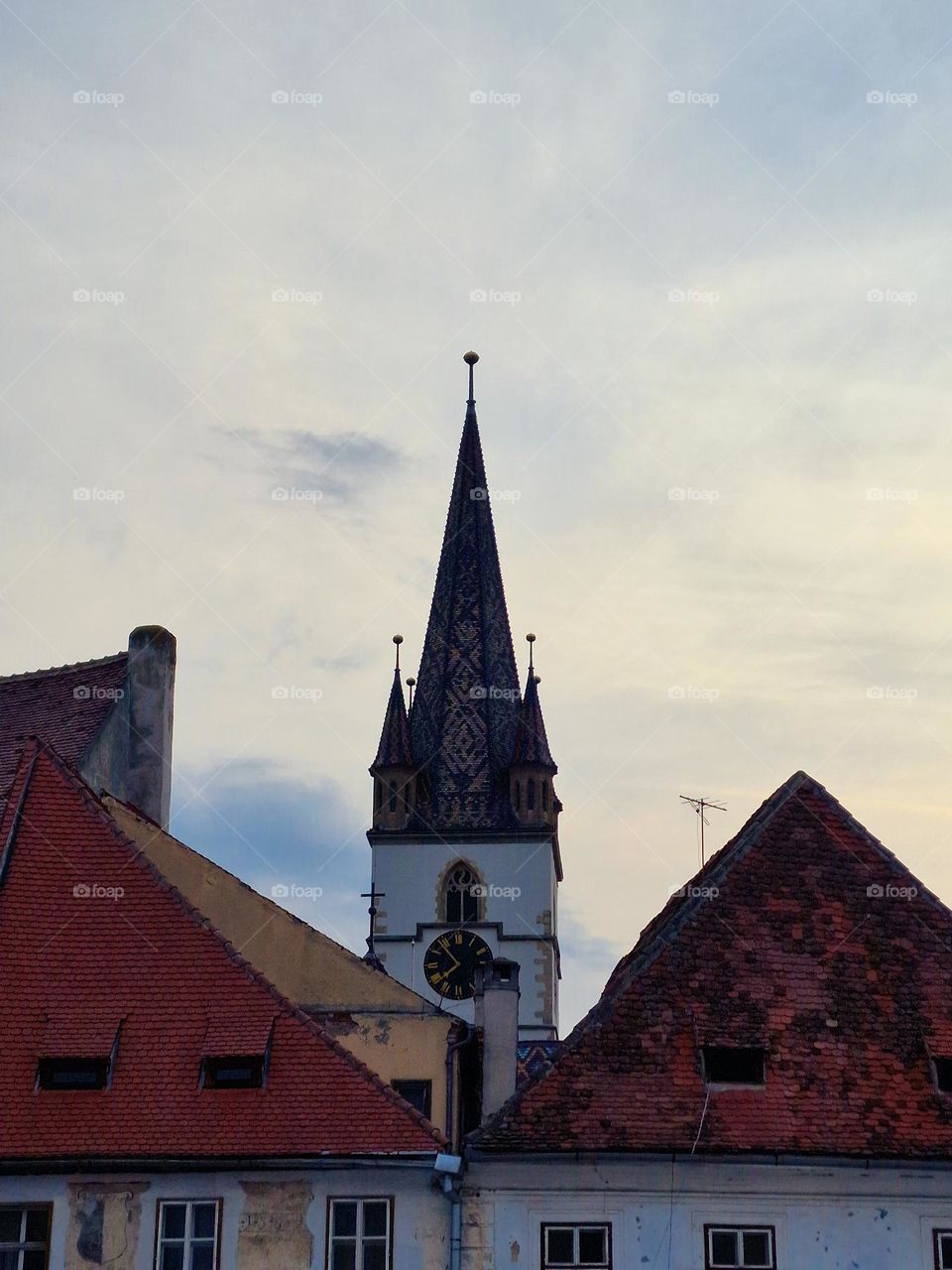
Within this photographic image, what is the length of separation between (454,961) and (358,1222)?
158 ft

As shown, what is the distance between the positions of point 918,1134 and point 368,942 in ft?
159

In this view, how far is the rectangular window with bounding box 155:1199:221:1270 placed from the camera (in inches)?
925

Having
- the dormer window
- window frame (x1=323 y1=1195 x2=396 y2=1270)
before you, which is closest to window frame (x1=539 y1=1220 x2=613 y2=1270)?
window frame (x1=323 y1=1195 x2=396 y2=1270)

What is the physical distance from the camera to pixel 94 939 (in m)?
25.7

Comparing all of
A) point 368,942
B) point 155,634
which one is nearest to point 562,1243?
point 155,634

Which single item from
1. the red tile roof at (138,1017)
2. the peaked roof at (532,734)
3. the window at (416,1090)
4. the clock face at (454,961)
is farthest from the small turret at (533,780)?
the red tile roof at (138,1017)

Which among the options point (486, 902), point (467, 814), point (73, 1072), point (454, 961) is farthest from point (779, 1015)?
point (467, 814)

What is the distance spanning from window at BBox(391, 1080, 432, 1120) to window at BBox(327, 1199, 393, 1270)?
509 cm

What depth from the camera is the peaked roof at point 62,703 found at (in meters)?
30.3

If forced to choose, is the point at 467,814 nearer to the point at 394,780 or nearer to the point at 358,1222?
the point at 394,780

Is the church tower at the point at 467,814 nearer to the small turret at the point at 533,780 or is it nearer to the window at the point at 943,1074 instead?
the small turret at the point at 533,780

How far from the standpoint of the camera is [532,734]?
75.8 m

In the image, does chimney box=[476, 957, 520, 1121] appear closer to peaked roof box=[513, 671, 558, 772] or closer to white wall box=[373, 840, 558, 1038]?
white wall box=[373, 840, 558, 1038]

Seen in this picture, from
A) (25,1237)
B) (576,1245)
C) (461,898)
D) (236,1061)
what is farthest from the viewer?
(461,898)
